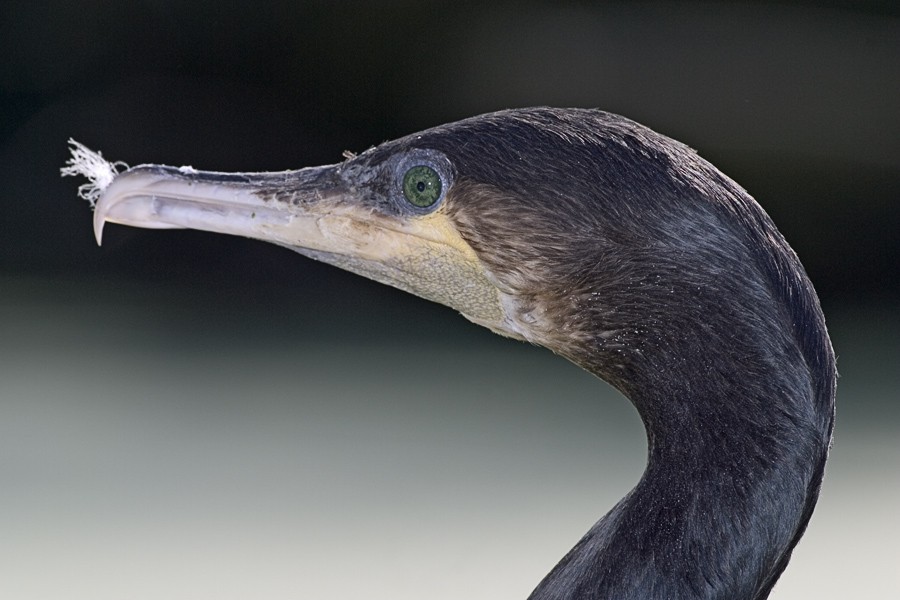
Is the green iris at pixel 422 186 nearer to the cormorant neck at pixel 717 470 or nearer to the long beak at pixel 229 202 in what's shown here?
the long beak at pixel 229 202

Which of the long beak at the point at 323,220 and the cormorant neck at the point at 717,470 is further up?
the long beak at the point at 323,220

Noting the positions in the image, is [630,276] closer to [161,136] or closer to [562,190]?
[562,190]

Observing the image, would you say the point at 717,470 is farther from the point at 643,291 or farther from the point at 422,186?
the point at 422,186

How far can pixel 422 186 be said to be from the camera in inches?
49.8

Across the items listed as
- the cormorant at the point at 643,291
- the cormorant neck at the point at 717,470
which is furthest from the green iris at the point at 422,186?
the cormorant neck at the point at 717,470

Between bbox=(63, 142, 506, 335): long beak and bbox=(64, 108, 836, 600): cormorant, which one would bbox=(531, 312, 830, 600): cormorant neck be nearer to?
bbox=(64, 108, 836, 600): cormorant

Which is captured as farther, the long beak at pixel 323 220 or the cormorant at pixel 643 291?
the long beak at pixel 323 220

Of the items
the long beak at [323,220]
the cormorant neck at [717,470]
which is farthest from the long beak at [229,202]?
the cormorant neck at [717,470]

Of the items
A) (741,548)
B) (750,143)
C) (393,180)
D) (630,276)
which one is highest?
(750,143)

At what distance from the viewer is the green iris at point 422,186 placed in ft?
4.13

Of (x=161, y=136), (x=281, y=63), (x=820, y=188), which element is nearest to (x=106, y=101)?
(x=161, y=136)

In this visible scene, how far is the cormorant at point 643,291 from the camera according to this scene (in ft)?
3.73

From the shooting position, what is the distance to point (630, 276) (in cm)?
117

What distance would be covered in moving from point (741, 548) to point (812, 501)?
10 cm
